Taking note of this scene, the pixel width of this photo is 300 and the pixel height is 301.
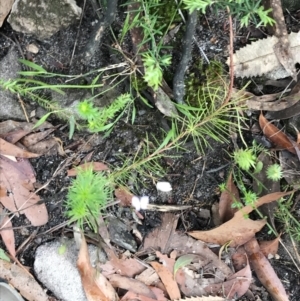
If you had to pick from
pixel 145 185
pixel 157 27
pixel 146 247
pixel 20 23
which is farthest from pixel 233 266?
pixel 20 23

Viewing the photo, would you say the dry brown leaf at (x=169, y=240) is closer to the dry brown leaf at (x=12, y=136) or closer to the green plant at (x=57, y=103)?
the green plant at (x=57, y=103)

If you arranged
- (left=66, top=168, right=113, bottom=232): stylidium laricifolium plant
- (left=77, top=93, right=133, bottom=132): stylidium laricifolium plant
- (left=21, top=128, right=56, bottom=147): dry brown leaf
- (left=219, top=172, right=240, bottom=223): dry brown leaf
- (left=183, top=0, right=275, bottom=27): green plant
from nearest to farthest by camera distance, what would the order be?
(left=183, top=0, right=275, bottom=27): green plant
(left=77, top=93, right=133, bottom=132): stylidium laricifolium plant
(left=66, top=168, right=113, bottom=232): stylidium laricifolium plant
(left=21, top=128, right=56, bottom=147): dry brown leaf
(left=219, top=172, right=240, bottom=223): dry brown leaf

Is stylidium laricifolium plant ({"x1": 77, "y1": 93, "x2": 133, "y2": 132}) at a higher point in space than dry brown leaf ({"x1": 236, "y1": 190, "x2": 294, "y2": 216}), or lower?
higher

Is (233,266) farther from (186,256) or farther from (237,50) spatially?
(237,50)

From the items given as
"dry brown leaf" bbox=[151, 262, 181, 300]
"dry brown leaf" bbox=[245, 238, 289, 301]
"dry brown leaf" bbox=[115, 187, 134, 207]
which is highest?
"dry brown leaf" bbox=[115, 187, 134, 207]

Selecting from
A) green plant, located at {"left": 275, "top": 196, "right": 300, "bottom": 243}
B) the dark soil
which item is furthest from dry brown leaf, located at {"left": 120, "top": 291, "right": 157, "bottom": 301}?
green plant, located at {"left": 275, "top": 196, "right": 300, "bottom": 243}

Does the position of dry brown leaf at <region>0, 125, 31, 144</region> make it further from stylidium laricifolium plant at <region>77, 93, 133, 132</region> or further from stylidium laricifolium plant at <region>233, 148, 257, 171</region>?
stylidium laricifolium plant at <region>233, 148, 257, 171</region>

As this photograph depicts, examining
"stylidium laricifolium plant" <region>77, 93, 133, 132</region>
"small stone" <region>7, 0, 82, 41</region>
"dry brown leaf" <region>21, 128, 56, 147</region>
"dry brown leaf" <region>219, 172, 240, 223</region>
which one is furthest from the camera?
"dry brown leaf" <region>219, 172, 240, 223</region>
